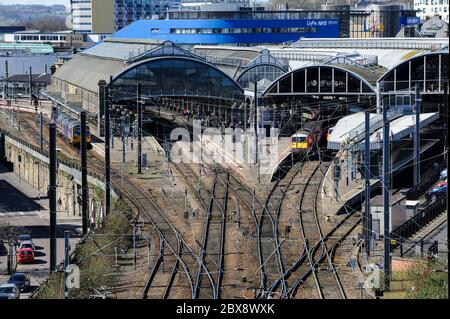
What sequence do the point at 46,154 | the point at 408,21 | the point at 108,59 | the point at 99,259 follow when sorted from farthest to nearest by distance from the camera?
the point at 408,21 < the point at 108,59 < the point at 46,154 < the point at 99,259

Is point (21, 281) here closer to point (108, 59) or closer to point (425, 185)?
point (425, 185)

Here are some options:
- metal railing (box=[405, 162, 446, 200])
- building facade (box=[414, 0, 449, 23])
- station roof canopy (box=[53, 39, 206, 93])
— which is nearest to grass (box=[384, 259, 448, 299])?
Answer: metal railing (box=[405, 162, 446, 200])

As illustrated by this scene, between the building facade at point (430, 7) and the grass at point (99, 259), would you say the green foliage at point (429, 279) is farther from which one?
the building facade at point (430, 7)

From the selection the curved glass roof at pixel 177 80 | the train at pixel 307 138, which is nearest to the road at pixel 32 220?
the curved glass roof at pixel 177 80

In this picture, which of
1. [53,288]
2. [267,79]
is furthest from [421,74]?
[53,288]

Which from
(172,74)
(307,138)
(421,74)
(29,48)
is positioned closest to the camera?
(307,138)

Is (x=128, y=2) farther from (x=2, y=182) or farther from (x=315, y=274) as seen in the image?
(x=315, y=274)

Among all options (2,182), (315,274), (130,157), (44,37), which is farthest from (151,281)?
(44,37)
